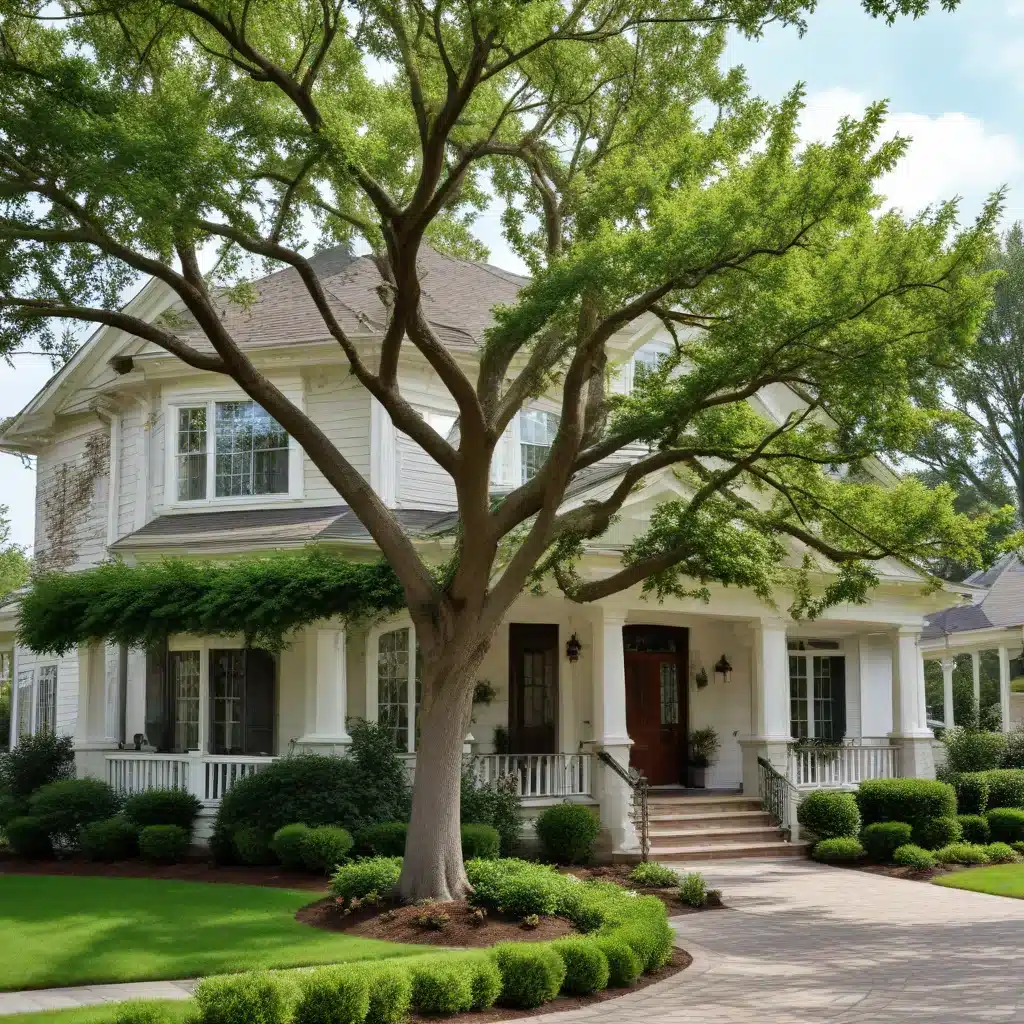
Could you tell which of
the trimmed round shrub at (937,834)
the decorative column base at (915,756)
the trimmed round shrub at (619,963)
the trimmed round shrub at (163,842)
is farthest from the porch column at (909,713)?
the trimmed round shrub at (619,963)

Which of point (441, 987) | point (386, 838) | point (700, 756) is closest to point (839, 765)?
point (700, 756)

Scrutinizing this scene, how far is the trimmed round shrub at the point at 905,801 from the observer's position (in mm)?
19406

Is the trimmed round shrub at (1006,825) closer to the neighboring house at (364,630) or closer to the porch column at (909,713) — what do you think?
the porch column at (909,713)

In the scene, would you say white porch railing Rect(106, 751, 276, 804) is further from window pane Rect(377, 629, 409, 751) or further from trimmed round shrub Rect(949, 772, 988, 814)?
trimmed round shrub Rect(949, 772, 988, 814)

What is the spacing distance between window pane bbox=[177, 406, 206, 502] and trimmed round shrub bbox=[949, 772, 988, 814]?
1300cm

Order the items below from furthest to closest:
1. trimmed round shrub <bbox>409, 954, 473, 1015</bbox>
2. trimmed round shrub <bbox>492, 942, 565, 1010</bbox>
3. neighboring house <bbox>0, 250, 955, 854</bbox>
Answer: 1. neighboring house <bbox>0, 250, 955, 854</bbox>
2. trimmed round shrub <bbox>492, 942, 565, 1010</bbox>
3. trimmed round shrub <bbox>409, 954, 473, 1015</bbox>

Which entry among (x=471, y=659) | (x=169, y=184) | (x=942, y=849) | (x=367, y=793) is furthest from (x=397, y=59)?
(x=942, y=849)

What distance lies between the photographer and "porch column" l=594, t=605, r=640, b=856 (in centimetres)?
1758

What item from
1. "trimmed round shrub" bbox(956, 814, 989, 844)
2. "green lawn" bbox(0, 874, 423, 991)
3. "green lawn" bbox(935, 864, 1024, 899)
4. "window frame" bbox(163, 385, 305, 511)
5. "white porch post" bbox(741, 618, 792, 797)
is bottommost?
"green lawn" bbox(935, 864, 1024, 899)

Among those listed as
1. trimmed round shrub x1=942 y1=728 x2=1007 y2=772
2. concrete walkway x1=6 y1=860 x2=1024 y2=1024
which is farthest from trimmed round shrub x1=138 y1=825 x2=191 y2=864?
trimmed round shrub x1=942 y1=728 x2=1007 y2=772

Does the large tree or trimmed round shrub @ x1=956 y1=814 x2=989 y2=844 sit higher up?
the large tree

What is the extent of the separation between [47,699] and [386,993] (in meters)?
16.6

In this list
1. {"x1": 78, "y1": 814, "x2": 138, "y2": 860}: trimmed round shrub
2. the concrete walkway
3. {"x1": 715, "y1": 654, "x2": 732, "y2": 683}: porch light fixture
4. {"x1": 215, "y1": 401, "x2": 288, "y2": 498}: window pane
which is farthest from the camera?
{"x1": 715, "y1": 654, "x2": 732, "y2": 683}: porch light fixture

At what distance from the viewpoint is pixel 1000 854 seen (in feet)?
62.4
